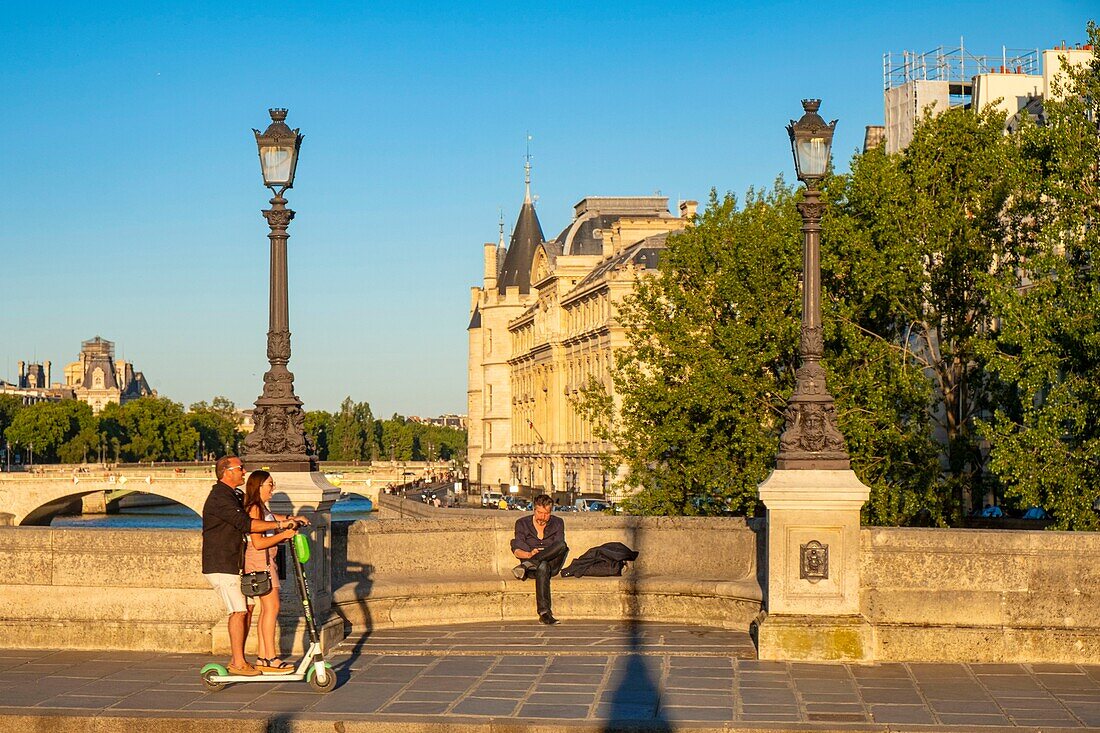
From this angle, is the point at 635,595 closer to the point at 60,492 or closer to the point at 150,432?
the point at 60,492

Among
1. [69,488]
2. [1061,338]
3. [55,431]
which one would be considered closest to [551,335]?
[69,488]

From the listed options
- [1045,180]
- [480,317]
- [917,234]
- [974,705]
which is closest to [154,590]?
[974,705]

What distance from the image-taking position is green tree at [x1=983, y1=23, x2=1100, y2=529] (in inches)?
1098

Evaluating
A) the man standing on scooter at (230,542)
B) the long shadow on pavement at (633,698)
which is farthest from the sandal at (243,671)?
the long shadow on pavement at (633,698)

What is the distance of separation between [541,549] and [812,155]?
4510mm

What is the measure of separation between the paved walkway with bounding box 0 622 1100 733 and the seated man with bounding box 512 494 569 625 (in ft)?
3.70

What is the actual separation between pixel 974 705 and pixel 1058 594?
224 centimetres

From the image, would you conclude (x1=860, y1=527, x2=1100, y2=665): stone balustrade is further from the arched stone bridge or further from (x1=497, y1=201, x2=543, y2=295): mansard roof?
(x1=497, y1=201, x2=543, y2=295): mansard roof

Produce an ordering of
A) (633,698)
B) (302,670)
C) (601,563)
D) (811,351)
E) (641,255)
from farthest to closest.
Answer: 1. (641,255)
2. (601,563)
3. (811,351)
4. (302,670)
5. (633,698)

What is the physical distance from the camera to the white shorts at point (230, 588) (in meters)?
11.7

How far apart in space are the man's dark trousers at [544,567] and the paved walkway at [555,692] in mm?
1108

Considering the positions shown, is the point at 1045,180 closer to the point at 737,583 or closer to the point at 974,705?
the point at 737,583

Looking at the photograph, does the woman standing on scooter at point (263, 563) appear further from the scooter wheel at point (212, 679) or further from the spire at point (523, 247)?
the spire at point (523, 247)

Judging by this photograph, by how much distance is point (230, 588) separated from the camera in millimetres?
11734
